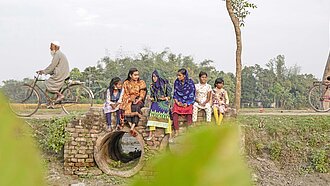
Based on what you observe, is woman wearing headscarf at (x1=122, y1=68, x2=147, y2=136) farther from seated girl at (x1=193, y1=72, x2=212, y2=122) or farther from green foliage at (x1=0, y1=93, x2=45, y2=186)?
green foliage at (x1=0, y1=93, x2=45, y2=186)

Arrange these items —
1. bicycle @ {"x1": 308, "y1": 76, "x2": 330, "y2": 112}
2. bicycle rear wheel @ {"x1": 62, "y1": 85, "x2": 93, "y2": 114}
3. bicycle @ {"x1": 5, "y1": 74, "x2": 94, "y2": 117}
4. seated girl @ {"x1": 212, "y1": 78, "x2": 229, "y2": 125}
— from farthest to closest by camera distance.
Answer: bicycle @ {"x1": 308, "y1": 76, "x2": 330, "y2": 112} < bicycle rear wheel @ {"x1": 62, "y1": 85, "x2": 93, "y2": 114} < bicycle @ {"x1": 5, "y1": 74, "x2": 94, "y2": 117} < seated girl @ {"x1": 212, "y1": 78, "x2": 229, "y2": 125}

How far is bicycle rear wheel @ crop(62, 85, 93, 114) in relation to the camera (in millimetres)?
5324

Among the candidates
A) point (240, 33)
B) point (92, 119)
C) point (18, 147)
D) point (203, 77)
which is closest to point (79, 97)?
point (92, 119)

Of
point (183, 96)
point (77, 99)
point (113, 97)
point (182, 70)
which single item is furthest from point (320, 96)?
point (77, 99)

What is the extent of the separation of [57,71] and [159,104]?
1.11 m

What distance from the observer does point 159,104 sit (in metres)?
4.94

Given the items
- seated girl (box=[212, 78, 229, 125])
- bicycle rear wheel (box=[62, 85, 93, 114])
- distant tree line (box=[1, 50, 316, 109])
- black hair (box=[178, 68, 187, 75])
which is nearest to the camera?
black hair (box=[178, 68, 187, 75])

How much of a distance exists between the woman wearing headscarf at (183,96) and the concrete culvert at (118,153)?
0.54 m

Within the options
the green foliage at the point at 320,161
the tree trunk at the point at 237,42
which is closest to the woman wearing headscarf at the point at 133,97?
the tree trunk at the point at 237,42

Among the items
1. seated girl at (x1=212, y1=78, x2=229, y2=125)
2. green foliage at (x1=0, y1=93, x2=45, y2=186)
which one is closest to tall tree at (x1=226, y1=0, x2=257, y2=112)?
seated girl at (x1=212, y1=78, x2=229, y2=125)

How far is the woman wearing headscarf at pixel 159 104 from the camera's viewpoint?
15.9 feet

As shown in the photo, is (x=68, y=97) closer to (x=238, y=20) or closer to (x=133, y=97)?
(x=133, y=97)

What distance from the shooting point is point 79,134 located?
5191mm

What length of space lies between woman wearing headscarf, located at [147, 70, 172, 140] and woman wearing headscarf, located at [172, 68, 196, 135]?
77 millimetres
